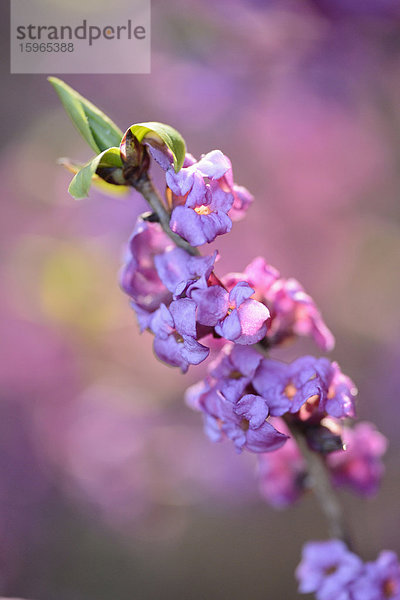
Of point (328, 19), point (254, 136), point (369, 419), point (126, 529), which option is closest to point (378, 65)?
point (328, 19)

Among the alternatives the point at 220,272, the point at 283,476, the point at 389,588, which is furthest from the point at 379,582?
the point at 220,272

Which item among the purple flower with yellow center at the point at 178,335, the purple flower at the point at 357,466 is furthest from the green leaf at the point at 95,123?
the purple flower at the point at 357,466

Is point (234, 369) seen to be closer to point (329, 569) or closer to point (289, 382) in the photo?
point (289, 382)

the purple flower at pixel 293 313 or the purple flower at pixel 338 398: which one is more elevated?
the purple flower at pixel 293 313

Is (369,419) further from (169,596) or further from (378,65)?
(378,65)

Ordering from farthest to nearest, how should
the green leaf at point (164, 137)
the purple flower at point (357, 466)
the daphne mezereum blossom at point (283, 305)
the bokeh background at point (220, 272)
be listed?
the bokeh background at point (220, 272) < the purple flower at point (357, 466) < the daphne mezereum blossom at point (283, 305) < the green leaf at point (164, 137)

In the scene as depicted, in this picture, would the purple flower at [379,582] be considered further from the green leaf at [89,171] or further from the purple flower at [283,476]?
the green leaf at [89,171]

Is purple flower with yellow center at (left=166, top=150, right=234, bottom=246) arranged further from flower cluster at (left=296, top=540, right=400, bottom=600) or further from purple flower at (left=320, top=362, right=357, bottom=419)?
flower cluster at (left=296, top=540, right=400, bottom=600)
